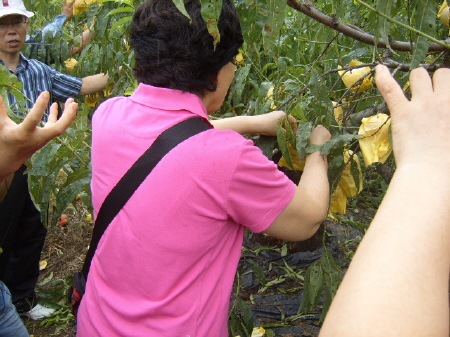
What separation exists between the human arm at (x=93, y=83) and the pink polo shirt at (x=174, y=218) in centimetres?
183

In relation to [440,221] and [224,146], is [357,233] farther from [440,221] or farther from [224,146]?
[440,221]

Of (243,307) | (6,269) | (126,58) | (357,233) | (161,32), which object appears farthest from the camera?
(357,233)

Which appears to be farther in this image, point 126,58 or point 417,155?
point 126,58

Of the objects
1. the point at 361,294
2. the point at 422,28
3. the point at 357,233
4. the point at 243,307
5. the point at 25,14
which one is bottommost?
the point at 357,233

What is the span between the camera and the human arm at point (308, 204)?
106cm

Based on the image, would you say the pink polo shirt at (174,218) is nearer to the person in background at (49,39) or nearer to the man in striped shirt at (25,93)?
the man in striped shirt at (25,93)

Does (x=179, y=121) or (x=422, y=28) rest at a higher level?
(x=422, y=28)

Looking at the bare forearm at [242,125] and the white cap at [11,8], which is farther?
the white cap at [11,8]

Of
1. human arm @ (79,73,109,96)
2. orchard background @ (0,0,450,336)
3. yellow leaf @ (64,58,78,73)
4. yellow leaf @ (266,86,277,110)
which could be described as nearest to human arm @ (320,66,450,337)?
orchard background @ (0,0,450,336)

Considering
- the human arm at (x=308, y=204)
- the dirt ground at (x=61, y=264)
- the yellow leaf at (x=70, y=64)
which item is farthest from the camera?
the yellow leaf at (x=70, y=64)

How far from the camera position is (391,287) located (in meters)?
0.43

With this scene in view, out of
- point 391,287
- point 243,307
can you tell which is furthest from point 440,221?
point 243,307

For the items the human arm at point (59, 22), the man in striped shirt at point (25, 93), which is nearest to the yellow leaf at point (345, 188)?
the man in striped shirt at point (25, 93)

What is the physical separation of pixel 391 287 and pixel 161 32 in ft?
2.72
